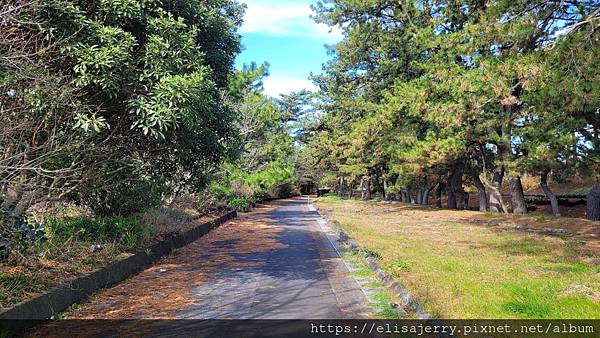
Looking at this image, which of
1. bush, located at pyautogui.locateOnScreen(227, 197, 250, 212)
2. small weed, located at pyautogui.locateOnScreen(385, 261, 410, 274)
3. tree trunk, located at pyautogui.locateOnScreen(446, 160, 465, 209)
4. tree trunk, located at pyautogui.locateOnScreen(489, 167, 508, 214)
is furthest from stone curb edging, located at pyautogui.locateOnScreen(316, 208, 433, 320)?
tree trunk, located at pyautogui.locateOnScreen(446, 160, 465, 209)

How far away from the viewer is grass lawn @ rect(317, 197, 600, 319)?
578cm

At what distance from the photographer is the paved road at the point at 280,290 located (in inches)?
247

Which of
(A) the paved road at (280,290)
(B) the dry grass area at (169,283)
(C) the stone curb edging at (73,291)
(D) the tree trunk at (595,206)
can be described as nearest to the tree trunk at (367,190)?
(D) the tree trunk at (595,206)

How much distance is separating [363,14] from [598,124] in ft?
43.1

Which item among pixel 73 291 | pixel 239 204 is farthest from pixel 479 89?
pixel 239 204

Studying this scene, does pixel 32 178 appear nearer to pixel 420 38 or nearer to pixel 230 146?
pixel 230 146

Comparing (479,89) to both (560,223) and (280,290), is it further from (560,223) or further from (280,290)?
(280,290)

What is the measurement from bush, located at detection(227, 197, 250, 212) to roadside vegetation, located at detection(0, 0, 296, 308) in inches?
645

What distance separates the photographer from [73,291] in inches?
264

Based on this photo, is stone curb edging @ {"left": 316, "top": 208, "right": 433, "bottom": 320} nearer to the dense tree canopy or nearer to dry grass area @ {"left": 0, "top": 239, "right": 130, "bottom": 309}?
the dense tree canopy

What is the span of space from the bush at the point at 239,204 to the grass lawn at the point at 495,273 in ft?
45.0

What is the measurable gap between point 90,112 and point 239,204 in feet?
71.1

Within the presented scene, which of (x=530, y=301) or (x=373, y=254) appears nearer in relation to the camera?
(x=530, y=301)

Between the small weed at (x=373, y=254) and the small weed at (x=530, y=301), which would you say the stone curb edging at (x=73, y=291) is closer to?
the small weed at (x=373, y=254)
